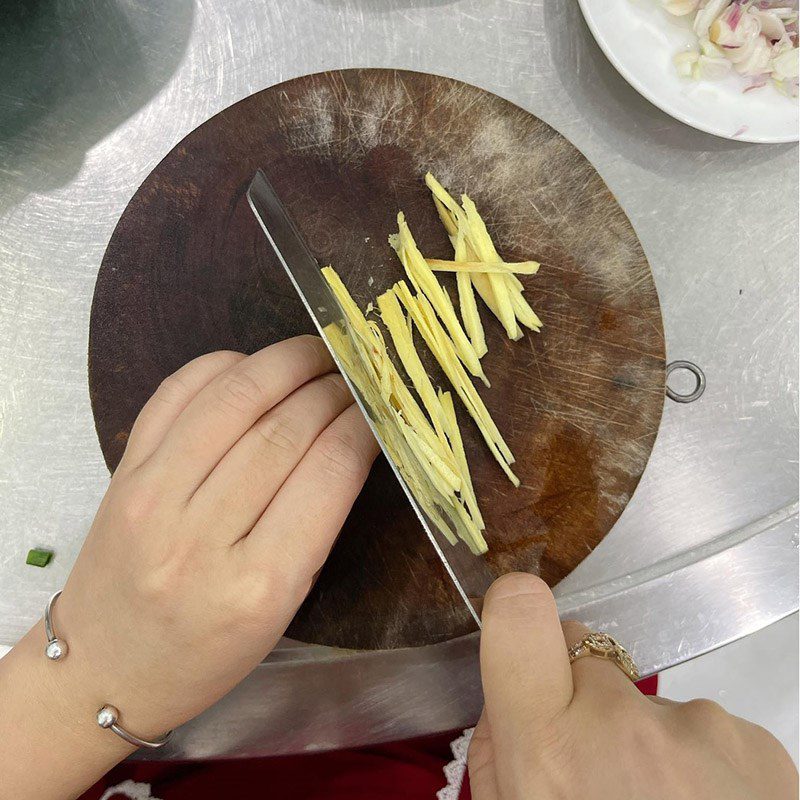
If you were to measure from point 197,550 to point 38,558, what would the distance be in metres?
0.62

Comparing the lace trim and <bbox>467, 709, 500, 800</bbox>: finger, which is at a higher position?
<bbox>467, 709, 500, 800</bbox>: finger

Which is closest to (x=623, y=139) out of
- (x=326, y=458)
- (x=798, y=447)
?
(x=798, y=447)

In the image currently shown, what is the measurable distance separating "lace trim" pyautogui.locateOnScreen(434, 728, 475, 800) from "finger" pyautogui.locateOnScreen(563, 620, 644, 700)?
0.56 m

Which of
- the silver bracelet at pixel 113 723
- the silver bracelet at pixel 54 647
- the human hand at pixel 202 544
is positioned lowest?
the silver bracelet at pixel 113 723

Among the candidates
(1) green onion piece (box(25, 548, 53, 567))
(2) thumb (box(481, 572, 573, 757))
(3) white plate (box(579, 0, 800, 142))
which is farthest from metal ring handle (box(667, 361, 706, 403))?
(1) green onion piece (box(25, 548, 53, 567))

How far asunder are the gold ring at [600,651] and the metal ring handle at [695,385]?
2.18 ft

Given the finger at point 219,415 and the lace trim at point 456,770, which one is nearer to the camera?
the finger at point 219,415

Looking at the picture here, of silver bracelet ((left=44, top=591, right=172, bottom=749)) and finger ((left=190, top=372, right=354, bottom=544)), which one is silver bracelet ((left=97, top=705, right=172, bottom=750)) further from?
finger ((left=190, top=372, right=354, bottom=544))

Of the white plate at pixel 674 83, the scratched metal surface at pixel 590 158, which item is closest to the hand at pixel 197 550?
the scratched metal surface at pixel 590 158

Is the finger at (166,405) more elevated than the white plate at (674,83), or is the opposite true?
the white plate at (674,83)

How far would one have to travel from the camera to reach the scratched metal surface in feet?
4.24

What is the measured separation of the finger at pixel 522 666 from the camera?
2.36 feet

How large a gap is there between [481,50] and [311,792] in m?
1.57

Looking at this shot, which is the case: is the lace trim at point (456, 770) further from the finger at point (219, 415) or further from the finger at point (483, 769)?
the finger at point (219, 415)
